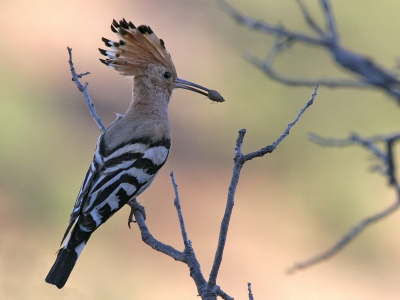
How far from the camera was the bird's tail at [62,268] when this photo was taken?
2.17 m

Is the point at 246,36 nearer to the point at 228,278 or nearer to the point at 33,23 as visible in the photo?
the point at 33,23

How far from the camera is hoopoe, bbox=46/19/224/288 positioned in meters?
2.23

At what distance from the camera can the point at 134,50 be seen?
287cm

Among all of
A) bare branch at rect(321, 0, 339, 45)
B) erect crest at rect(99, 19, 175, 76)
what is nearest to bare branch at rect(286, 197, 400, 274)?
bare branch at rect(321, 0, 339, 45)

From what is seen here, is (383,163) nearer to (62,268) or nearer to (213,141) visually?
(62,268)

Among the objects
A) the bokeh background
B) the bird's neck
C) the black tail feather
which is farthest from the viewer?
the bokeh background

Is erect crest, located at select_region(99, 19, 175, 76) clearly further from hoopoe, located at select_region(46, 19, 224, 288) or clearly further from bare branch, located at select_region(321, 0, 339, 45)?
bare branch, located at select_region(321, 0, 339, 45)

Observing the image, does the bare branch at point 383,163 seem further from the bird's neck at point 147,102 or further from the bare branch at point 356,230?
the bird's neck at point 147,102

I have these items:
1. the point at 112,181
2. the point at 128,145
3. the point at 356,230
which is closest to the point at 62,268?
the point at 112,181

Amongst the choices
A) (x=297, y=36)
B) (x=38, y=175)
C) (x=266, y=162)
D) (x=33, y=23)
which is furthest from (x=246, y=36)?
(x=297, y=36)

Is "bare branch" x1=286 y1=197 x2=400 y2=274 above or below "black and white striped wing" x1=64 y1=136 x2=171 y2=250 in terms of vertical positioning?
below

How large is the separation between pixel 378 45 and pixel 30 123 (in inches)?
156

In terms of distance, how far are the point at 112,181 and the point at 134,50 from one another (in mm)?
747

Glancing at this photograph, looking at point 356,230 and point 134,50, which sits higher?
point 134,50
